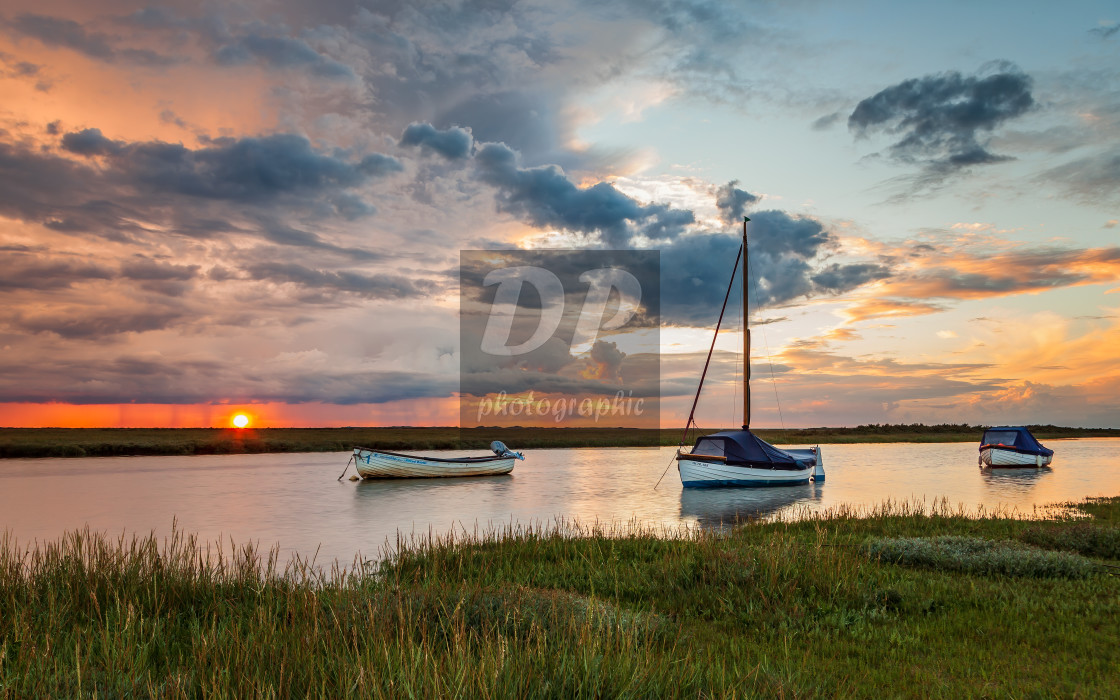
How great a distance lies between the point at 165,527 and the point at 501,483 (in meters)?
22.9

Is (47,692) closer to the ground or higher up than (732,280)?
closer to the ground

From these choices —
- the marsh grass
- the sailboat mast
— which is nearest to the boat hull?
the sailboat mast

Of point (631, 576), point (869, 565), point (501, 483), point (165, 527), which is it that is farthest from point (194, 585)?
point (501, 483)

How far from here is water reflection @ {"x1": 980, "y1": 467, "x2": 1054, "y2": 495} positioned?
3879 centimetres

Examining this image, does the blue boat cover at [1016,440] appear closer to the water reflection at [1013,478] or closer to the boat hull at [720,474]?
the water reflection at [1013,478]

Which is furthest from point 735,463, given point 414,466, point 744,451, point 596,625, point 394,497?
point 596,625

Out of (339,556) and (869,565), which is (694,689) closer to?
(869,565)

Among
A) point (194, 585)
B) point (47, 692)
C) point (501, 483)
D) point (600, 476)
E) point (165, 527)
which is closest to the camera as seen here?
point (47, 692)

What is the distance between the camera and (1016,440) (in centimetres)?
5453

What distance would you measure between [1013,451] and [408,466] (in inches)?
1856

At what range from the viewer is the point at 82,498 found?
116 feet

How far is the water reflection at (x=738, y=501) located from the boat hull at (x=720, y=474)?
58cm

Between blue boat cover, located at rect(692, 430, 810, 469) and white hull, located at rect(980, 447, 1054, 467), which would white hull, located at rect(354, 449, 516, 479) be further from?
white hull, located at rect(980, 447, 1054, 467)

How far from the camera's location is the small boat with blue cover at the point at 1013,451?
53094mm
